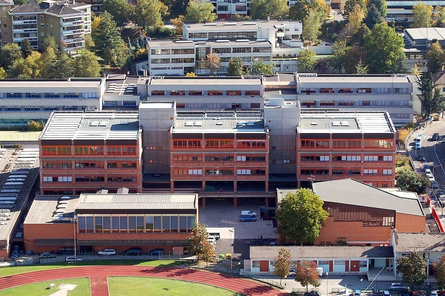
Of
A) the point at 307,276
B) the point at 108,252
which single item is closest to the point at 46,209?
the point at 108,252

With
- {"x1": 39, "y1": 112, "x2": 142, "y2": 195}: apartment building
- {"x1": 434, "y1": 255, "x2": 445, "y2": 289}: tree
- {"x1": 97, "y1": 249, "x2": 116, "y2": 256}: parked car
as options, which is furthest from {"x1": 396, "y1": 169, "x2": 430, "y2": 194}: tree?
{"x1": 97, "y1": 249, "x2": 116, "y2": 256}: parked car

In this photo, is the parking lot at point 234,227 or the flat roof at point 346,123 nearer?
the parking lot at point 234,227

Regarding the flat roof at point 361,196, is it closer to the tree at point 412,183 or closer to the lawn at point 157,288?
the tree at point 412,183

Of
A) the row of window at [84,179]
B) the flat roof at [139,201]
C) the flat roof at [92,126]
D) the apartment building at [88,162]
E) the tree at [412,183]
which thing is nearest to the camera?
the flat roof at [139,201]

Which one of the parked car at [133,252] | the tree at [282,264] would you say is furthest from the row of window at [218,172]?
the tree at [282,264]

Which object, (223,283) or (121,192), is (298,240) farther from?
(121,192)

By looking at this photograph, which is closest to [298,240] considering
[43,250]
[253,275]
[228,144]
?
[253,275]
